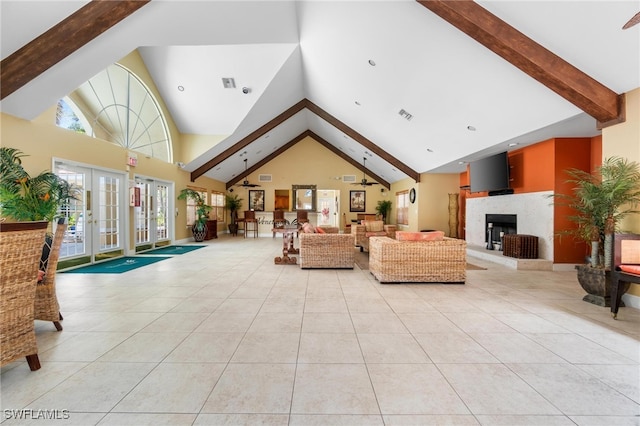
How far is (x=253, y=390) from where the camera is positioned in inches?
66.6

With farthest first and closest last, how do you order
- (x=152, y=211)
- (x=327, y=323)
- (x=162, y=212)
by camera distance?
(x=162, y=212), (x=152, y=211), (x=327, y=323)

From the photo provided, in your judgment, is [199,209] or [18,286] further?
[199,209]

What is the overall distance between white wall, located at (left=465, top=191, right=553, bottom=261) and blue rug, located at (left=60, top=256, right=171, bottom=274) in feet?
24.5

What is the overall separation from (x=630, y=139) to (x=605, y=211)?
916mm

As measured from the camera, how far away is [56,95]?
4207 mm

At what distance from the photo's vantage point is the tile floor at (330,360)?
59.9 inches

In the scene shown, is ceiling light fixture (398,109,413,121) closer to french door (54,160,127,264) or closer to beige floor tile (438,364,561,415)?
beige floor tile (438,364,561,415)

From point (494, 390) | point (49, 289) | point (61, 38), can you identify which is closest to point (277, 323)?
point (494, 390)

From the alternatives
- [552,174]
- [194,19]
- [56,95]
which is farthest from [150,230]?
[552,174]

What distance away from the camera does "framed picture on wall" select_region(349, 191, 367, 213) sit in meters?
13.0

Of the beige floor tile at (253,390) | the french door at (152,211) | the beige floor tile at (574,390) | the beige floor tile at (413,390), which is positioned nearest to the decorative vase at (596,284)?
the beige floor tile at (574,390)

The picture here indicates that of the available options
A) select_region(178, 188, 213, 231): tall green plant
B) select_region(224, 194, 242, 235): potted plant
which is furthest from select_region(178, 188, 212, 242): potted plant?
select_region(224, 194, 242, 235): potted plant

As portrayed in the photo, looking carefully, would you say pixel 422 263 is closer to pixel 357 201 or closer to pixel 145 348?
pixel 145 348

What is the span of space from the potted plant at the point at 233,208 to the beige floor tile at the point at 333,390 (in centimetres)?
1098
